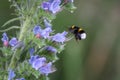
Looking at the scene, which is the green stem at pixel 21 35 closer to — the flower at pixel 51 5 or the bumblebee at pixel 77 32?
the flower at pixel 51 5

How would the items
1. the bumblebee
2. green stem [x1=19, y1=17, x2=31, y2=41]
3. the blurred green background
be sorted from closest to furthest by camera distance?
green stem [x1=19, y1=17, x2=31, y2=41] < the bumblebee < the blurred green background

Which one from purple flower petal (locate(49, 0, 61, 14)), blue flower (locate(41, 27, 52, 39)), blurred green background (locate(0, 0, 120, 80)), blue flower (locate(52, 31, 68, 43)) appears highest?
purple flower petal (locate(49, 0, 61, 14))

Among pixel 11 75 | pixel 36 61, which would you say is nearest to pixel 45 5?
pixel 36 61

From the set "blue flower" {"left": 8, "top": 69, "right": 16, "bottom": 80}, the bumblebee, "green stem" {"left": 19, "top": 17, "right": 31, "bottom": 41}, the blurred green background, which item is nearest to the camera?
"blue flower" {"left": 8, "top": 69, "right": 16, "bottom": 80}

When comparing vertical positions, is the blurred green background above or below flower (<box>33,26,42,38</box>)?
below

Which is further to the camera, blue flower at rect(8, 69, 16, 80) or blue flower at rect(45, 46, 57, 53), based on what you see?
blue flower at rect(45, 46, 57, 53)

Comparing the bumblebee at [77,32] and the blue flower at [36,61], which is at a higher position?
the bumblebee at [77,32]

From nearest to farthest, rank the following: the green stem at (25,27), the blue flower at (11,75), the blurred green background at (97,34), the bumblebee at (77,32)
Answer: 1. the blue flower at (11,75)
2. the green stem at (25,27)
3. the bumblebee at (77,32)
4. the blurred green background at (97,34)

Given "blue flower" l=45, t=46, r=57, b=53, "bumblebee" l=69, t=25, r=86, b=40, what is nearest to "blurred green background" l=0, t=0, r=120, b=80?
"bumblebee" l=69, t=25, r=86, b=40

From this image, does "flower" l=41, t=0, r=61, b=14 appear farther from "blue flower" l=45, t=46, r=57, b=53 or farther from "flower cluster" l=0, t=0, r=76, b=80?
"blue flower" l=45, t=46, r=57, b=53

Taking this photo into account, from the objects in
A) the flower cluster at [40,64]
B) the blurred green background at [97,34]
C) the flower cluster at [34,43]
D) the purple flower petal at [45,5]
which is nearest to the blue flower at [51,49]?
the flower cluster at [34,43]
